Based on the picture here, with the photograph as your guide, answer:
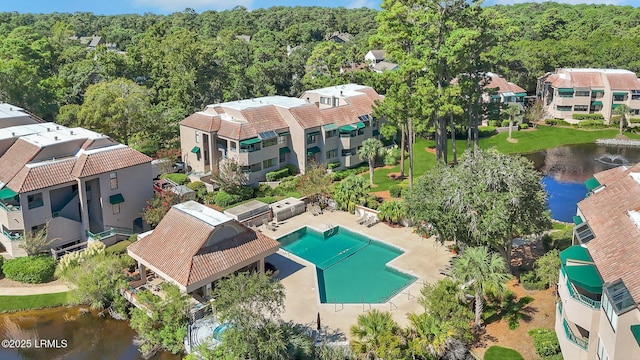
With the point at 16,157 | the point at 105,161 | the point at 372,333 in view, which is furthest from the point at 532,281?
the point at 16,157

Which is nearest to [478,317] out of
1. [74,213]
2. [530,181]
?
[530,181]

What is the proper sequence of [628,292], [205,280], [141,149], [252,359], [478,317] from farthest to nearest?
[141,149]
[205,280]
[478,317]
[252,359]
[628,292]

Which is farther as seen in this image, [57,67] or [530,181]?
[57,67]

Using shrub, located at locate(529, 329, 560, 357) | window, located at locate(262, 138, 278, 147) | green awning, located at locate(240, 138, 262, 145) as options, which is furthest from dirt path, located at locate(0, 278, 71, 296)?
shrub, located at locate(529, 329, 560, 357)

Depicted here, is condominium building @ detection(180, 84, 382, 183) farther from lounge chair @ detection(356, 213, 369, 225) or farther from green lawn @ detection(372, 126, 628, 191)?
lounge chair @ detection(356, 213, 369, 225)

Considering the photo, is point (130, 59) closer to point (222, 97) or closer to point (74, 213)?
point (222, 97)

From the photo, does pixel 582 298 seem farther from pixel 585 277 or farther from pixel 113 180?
pixel 113 180
